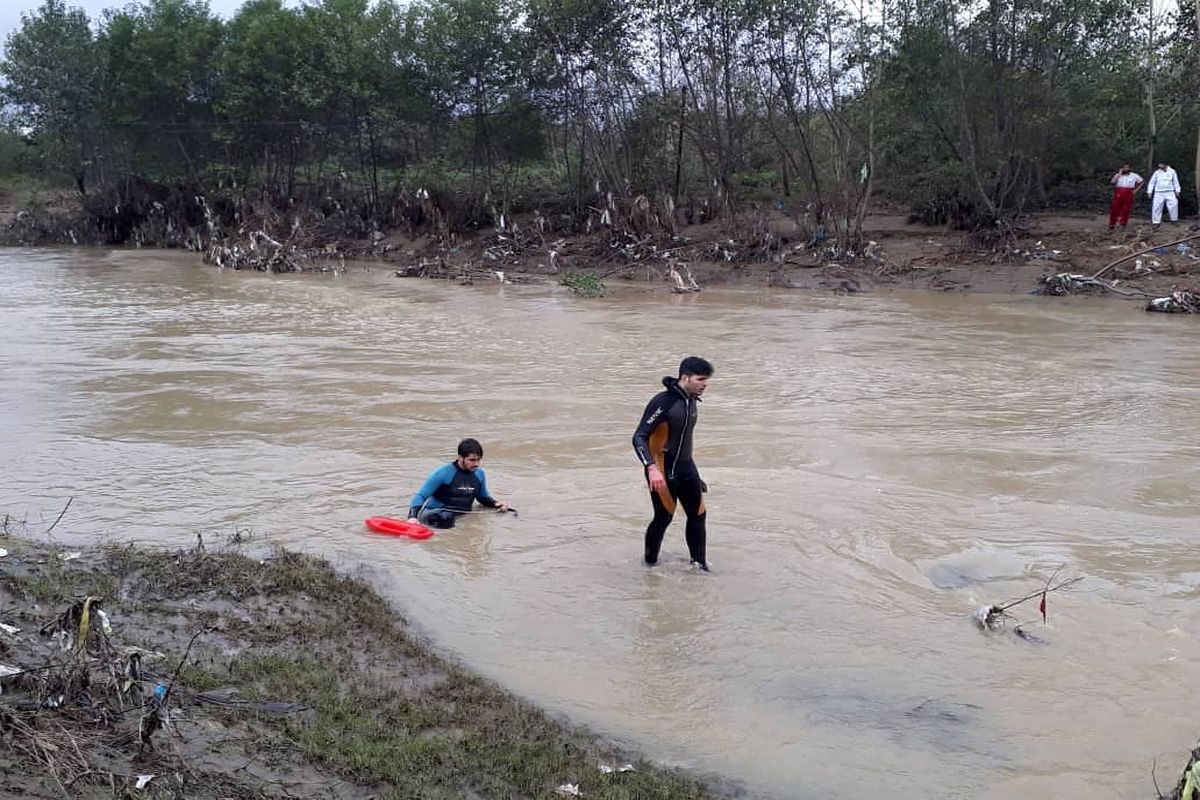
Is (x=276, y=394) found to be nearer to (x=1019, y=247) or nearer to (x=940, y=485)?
(x=940, y=485)

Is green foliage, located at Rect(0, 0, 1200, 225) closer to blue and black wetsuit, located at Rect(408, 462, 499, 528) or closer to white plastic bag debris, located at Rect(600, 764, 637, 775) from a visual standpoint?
blue and black wetsuit, located at Rect(408, 462, 499, 528)

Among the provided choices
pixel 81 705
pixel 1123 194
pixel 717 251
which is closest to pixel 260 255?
pixel 717 251

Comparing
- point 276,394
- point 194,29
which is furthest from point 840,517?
point 194,29

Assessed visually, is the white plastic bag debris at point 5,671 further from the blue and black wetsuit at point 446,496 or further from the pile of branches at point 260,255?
the pile of branches at point 260,255

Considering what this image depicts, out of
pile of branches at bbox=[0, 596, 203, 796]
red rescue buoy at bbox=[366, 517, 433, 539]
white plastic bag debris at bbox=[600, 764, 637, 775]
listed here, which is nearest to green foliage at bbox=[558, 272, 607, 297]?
red rescue buoy at bbox=[366, 517, 433, 539]

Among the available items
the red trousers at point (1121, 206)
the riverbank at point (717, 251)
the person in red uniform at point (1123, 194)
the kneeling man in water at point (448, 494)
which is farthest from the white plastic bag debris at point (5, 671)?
the red trousers at point (1121, 206)

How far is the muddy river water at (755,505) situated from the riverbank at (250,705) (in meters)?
0.48

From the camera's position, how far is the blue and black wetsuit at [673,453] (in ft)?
24.3

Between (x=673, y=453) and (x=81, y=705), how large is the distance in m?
4.17

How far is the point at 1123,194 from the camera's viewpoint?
23.6m

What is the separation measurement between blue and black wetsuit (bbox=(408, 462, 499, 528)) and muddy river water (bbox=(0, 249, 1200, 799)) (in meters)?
0.19

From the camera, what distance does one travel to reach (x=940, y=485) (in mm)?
9953

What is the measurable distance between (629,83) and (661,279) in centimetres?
634

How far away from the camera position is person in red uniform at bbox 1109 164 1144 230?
23.3m
